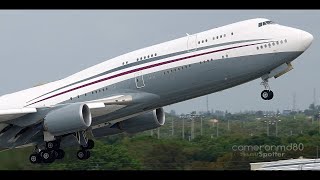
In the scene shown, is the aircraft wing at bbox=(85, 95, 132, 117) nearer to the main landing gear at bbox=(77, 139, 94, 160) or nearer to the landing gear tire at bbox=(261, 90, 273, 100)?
the main landing gear at bbox=(77, 139, 94, 160)

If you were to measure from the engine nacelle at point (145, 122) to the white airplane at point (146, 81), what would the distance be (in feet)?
9.38

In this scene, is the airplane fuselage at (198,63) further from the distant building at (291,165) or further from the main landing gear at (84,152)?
the distant building at (291,165)

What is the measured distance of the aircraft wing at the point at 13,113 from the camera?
1070 inches

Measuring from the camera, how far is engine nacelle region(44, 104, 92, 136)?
2572cm

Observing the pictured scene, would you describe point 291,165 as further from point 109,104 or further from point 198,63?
point 109,104

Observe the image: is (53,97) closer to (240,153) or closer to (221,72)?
(221,72)

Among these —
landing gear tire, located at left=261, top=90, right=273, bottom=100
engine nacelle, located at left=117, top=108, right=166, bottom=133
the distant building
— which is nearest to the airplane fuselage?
landing gear tire, located at left=261, top=90, right=273, bottom=100

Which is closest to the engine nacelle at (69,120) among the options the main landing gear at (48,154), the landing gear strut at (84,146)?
the main landing gear at (48,154)

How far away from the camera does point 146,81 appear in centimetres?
2597

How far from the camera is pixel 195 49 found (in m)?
25.0

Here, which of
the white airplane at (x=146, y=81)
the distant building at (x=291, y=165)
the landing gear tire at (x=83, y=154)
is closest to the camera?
the white airplane at (x=146, y=81)

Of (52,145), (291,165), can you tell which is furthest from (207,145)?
(52,145)

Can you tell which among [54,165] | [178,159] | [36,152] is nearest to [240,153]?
[178,159]

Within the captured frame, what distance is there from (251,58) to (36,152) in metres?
10.4
